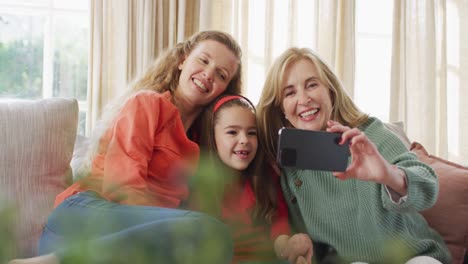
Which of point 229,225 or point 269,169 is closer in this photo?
point 229,225

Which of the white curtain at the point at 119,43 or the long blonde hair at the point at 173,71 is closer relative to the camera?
the long blonde hair at the point at 173,71

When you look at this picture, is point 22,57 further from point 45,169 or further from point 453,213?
point 453,213

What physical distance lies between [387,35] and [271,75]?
223 cm

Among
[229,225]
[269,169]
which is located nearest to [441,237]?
[269,169]

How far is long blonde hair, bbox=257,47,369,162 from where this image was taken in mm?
1583

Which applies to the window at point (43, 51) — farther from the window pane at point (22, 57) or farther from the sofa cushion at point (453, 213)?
the sofa cushion at point (453, 213)

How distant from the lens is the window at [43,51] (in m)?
3.07

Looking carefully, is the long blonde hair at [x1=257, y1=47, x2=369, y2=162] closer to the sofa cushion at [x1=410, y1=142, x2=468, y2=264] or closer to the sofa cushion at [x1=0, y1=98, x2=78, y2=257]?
the sofa cushion at [x1=410, y1=142, x2=468, y2=264]

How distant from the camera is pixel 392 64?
135 inches

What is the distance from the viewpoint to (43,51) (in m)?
3.10

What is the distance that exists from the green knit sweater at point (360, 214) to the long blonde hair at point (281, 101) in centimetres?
8

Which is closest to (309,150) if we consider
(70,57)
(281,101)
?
(281,101)

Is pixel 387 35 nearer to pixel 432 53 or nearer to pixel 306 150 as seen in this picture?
pixel 432 53

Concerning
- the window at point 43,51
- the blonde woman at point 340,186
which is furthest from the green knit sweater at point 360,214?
the window at point 43,51
